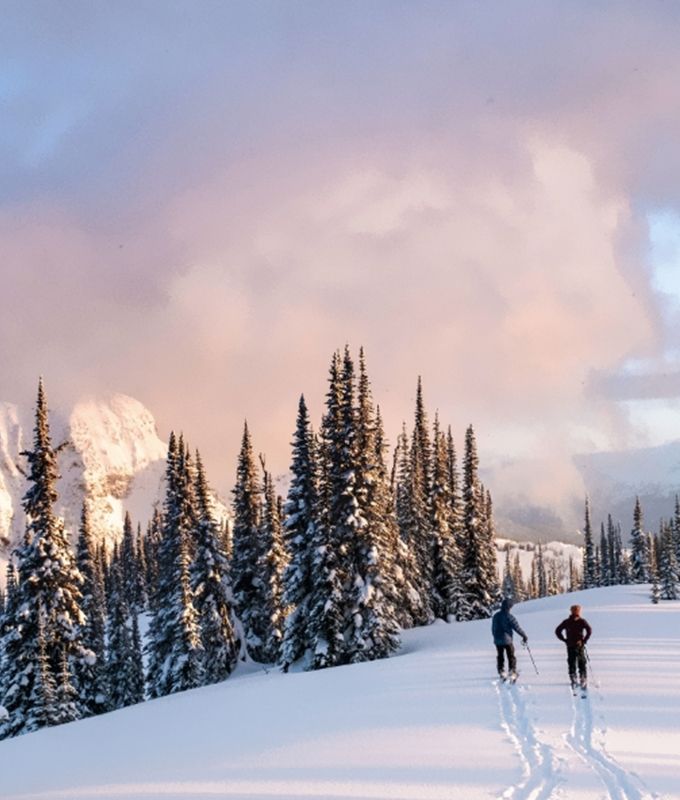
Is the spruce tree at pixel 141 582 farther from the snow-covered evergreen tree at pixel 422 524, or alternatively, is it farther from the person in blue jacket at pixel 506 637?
the person in blue jacket at pixel 506 637

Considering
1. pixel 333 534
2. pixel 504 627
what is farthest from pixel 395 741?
pixel 333 534

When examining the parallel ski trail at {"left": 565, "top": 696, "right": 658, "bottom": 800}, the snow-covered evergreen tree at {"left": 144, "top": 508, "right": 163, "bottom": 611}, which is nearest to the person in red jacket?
the parallel ski trail at {"left": 565, "top": 696, "right": 658, "bottom": 800}

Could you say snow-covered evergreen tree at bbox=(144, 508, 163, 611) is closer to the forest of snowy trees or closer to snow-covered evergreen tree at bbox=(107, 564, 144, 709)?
the forest of snowy trees

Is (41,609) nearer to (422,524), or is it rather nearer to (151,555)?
(422,524)

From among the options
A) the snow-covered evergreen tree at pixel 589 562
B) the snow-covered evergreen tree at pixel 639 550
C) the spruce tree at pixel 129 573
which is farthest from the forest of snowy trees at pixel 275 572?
the spruce tree at pixel 129 573

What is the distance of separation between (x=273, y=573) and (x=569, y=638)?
3399 cm

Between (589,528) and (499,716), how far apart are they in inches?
3847

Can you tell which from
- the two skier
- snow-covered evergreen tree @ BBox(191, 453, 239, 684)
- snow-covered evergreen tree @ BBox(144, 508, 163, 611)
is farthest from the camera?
snow-covered evergreen tree @ BBox(144, 508, 163, 611)

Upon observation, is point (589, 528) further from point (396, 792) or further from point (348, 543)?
point (396, 792)

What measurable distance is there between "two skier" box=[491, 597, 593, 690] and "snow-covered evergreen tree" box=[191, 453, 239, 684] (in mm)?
30770

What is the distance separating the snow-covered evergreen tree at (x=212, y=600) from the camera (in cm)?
4622

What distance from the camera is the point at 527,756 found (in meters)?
11.2

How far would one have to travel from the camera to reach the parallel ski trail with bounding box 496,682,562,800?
9352mm

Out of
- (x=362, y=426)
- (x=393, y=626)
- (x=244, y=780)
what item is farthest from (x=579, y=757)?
(x=362, y=426)
